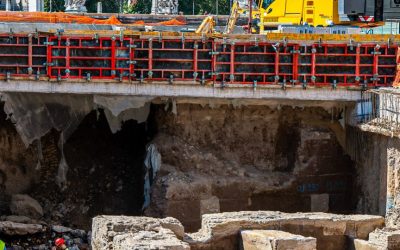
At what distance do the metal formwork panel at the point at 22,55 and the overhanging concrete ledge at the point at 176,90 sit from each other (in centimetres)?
24

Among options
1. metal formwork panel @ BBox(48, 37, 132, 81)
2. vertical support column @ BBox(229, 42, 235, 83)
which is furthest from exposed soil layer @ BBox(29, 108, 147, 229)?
vertical support column @ BBox(229, 42, 235, 83)

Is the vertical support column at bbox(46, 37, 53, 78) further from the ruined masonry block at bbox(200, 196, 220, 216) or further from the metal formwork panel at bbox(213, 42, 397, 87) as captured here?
the ruined masonry block at bbox(200, 196, 220, 216)

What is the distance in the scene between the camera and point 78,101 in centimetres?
2959

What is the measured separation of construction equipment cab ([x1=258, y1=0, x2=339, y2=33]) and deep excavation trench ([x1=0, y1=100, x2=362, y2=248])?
14.1 ft

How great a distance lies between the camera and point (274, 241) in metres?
21.7

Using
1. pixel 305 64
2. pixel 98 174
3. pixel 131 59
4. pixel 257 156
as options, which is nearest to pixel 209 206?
pixel 257 156

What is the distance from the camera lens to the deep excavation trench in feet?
95.5

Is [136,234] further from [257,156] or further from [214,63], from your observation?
[257,156]

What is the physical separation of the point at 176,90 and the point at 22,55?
3301 millimetres

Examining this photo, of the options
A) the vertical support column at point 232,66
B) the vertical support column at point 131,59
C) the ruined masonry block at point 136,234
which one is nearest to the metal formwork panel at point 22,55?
the vertical support column at point 131,59

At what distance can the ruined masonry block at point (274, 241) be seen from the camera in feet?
70.8

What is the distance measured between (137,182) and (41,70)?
3416mm

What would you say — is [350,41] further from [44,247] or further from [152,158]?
[44,247]

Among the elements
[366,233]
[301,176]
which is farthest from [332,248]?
[301,176]
